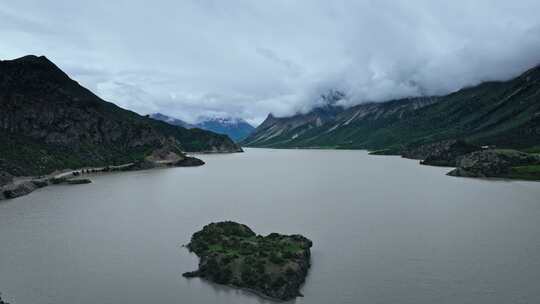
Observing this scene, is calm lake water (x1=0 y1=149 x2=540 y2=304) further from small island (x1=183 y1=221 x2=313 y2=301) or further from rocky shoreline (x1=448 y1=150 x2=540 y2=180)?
rocky shoreline (x1=448 y1=150 x2=540 y2=180)

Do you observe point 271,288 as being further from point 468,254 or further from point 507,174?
point 507,174

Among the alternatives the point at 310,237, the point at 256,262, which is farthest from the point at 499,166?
the point at 256,262

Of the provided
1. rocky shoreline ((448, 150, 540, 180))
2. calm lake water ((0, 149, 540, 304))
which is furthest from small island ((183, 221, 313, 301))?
rocky shoreline ((448, 150, 540, 180))

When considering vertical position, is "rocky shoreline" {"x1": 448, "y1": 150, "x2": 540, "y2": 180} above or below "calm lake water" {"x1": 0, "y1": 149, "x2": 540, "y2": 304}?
above

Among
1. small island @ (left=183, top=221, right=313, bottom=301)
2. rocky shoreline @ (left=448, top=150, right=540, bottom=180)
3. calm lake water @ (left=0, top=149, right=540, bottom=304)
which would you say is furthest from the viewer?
rocky shoreline @ (left=448, top=150, right=540, bottom=180)

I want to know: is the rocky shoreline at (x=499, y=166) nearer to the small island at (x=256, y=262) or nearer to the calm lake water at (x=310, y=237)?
the calm lake water at (x=310, y=237)

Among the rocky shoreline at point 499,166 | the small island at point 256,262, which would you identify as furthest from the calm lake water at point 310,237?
the rocky shoreline at point 499,166

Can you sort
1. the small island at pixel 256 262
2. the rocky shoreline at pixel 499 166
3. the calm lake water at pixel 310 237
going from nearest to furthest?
the small island at pixel 256 262 → the calm lake water at pixel 310 237 → the rocky shoreline at pixel 499 166

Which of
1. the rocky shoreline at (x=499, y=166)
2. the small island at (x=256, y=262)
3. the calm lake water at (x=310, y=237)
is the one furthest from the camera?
the rocky shoreline at (x=499, y=166)
